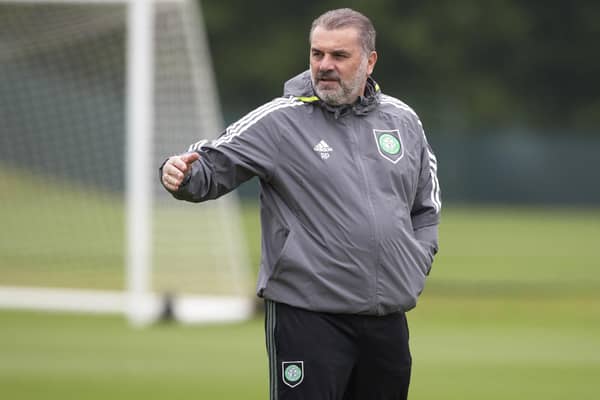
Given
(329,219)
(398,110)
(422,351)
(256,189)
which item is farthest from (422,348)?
(256,189)

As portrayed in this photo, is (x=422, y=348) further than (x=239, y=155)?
Yes

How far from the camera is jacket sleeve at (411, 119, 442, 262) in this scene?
4871mm

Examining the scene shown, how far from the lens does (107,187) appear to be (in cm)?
2344

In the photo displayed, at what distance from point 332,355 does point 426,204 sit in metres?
0.76

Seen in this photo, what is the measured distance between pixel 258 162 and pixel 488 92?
33.5 m

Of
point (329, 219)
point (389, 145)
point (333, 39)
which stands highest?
point (333, 39)

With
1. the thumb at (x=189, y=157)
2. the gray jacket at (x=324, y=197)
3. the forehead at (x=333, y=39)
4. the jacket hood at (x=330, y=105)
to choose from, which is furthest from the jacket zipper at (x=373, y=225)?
the thumb at (x=189, y=157)

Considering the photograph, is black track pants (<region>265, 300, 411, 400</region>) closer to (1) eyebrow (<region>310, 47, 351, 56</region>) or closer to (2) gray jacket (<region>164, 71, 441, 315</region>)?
(2) gray jacket (<region>164, 71, 441, 315</region>)

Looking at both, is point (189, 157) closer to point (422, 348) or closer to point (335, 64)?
point (335, 64)

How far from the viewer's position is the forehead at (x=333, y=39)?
4562 mm

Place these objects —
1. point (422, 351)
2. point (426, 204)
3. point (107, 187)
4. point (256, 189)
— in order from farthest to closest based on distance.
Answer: point (256, 189), point (107, 187), point (422, 351), point (426, 204)

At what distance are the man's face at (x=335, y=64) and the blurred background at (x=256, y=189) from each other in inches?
149

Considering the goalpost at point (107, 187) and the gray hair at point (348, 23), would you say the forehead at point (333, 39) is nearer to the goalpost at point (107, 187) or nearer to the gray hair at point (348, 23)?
the gray hair at point (348, 23)

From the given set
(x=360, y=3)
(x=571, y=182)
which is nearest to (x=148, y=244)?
(x=571, y=182)
